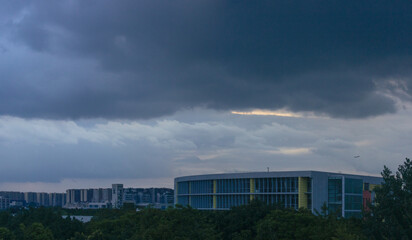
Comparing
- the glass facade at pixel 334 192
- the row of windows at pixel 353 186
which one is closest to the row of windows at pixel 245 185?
the glass facade at pixel 334 192

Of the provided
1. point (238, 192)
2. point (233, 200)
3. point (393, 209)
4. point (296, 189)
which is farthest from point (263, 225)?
point (233, 200)

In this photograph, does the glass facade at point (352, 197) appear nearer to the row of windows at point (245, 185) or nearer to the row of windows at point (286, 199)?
the row of windows at point (286, 199)

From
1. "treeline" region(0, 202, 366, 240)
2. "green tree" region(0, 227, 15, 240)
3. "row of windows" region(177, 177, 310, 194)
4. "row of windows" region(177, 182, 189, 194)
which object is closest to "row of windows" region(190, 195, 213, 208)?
"row of windows" region(177, 177, 310, 194)

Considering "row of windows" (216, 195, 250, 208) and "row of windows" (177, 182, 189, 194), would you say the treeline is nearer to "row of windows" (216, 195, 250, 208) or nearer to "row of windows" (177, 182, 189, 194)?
"row of windows" (216, 195, 250, 208)

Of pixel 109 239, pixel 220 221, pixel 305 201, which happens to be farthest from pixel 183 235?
pixel 305 201

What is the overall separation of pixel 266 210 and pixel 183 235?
12764mm

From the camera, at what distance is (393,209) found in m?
44.3

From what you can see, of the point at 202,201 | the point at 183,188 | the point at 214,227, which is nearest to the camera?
the point at 214,227

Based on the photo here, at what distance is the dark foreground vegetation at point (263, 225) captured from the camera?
41.0 m

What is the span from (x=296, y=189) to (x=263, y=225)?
4012 cm

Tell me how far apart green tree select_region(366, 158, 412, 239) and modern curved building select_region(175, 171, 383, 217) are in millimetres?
29436

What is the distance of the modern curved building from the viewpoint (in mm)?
80062

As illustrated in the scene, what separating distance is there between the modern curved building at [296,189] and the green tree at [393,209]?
2944 centimetres

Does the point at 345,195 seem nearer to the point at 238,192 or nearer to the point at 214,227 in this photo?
the point at 238,192
